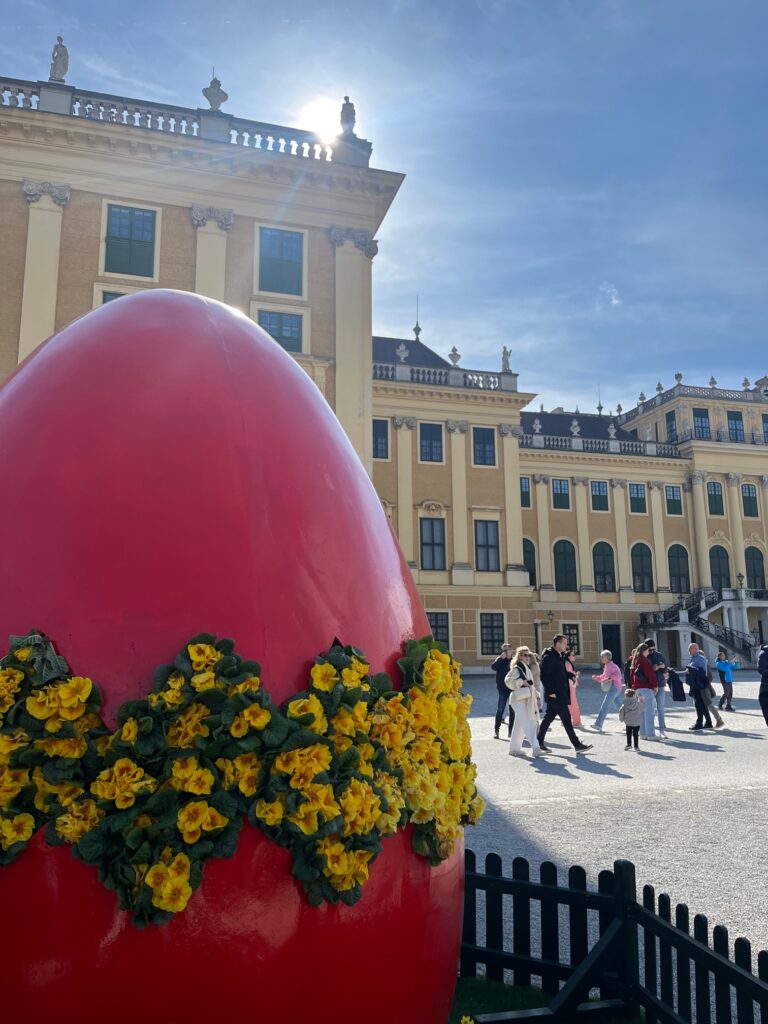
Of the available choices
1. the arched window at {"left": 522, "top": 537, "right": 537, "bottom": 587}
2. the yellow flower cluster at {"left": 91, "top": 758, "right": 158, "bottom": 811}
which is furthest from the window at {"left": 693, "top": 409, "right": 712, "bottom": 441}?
the yellow flower cluster at {"left": 91, "top": 758, "right": 158, "bottom": 811}

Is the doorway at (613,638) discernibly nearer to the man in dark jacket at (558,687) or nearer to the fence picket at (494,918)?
the man in dark jacket at (558,687)

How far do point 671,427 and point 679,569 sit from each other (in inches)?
379

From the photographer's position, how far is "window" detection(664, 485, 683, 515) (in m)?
47.8


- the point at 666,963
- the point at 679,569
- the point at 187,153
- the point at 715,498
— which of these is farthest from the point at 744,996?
the point at 715,498

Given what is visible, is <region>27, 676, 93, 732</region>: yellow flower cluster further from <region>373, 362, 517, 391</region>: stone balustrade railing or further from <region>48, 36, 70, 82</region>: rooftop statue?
<region>373, 362, 517, 391</region>: stone balustrade railing

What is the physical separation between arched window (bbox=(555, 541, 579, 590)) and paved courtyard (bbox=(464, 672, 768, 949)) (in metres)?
30.9

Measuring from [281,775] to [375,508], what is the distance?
40.7 inches

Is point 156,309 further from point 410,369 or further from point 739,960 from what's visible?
point 410,369

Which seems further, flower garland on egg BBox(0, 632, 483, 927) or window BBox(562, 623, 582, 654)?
window BBox(562, 623, 582, 654)

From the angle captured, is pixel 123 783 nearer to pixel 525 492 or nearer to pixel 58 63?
pixel 58 63

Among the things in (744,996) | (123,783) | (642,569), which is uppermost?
(642,569)

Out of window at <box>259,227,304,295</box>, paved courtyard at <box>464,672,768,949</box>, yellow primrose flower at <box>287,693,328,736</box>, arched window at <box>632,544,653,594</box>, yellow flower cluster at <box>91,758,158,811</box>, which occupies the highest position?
window at <box>259,227,304,295</box>

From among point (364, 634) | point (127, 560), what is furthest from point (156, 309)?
point (364, 634)

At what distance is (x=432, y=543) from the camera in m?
37.4
